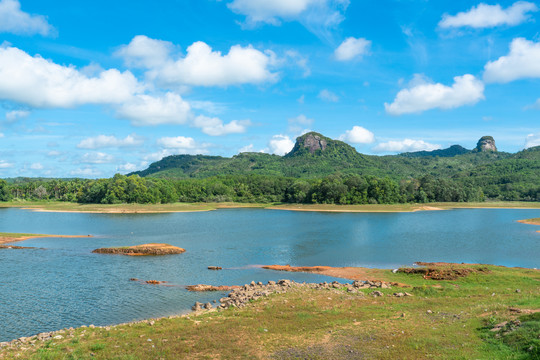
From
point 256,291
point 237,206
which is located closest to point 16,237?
point 256,291

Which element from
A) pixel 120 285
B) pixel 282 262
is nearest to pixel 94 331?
pixel 120 285

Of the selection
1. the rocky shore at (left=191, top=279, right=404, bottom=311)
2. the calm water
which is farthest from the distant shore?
the rocky shore at (left=191, top=279, right=404, bottom=311)

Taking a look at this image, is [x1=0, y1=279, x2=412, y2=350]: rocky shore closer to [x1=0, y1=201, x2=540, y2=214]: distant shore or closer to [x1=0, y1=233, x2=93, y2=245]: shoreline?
[x1=0, y1=233, x2=93, y2=245]: shoreline

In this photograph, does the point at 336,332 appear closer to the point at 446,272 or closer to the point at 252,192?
the point at 446,272

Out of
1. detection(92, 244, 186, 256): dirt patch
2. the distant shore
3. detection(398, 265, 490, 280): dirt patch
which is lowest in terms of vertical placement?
detection(92, 244, 186, 256): dirt patch

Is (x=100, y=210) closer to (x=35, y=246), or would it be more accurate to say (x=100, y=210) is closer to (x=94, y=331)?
(x=35, y=246)

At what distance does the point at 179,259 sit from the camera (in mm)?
47906

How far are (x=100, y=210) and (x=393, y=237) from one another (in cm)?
10629

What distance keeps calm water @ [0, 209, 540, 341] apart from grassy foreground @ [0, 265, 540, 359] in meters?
6.42

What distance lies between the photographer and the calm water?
91.6 feet

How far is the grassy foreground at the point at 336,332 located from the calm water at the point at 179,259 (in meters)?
6.42

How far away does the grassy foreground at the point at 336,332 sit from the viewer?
1620cm

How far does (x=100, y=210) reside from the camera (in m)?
133

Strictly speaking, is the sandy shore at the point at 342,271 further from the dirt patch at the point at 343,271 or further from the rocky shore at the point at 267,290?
the rocky shore at the point at 267,290
